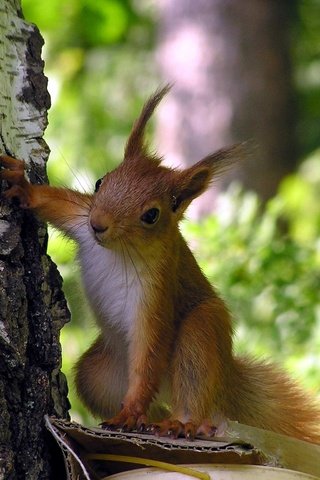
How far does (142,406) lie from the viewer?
274 centimetres

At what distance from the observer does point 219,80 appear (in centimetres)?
829

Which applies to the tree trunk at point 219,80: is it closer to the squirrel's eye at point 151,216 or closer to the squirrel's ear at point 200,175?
the squirrel's ear at point 200,175

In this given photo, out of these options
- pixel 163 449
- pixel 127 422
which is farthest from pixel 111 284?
pixel 163 449

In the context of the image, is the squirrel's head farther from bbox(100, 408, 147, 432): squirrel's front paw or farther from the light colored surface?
the light colored surface

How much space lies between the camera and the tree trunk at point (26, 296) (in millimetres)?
2262

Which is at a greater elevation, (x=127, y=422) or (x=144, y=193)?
(x=144, y=193)

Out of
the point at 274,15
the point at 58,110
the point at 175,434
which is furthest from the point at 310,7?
the point at 175,434

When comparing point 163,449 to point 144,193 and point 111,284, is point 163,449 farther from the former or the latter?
point 144,193

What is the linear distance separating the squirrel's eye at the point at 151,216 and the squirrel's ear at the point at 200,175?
0.13 metres

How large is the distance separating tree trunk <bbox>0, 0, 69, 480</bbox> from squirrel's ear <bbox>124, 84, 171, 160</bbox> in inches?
19.3

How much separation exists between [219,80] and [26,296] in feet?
20.2

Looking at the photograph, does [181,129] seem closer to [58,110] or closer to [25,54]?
[58,110]

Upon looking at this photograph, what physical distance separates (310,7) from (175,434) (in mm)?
8226

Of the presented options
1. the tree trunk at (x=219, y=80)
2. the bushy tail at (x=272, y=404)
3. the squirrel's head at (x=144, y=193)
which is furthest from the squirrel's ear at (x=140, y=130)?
the tree trunk at (x=219, y=80)
